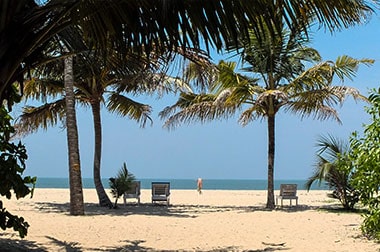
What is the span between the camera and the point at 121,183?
→ 16.0 metres

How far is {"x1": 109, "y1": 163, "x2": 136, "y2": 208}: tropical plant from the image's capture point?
15992mm

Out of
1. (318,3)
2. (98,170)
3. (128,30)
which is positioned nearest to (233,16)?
(318,3)

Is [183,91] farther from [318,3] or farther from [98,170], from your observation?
[318,3]

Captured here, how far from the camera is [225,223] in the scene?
37.9 ft

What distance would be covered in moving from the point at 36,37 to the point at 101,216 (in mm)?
8833

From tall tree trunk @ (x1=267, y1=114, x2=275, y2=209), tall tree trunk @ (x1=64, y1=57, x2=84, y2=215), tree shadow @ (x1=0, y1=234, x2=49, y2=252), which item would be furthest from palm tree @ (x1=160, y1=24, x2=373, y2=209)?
tree shadow @ (x1=0, y1=234, x2=49, y2=252)

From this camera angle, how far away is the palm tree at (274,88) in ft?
49.6

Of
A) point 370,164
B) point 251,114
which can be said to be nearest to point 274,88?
point 251,114

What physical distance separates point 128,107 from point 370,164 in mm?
11469

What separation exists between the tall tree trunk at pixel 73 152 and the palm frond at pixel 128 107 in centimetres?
388

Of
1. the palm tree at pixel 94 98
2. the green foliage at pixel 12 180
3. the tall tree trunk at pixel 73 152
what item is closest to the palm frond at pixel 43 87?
the palm tree at pixel 94 98

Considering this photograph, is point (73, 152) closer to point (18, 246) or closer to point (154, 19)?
point (18, 246)

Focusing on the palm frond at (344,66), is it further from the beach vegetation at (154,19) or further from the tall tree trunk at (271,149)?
the beach vegetation at (154,19)

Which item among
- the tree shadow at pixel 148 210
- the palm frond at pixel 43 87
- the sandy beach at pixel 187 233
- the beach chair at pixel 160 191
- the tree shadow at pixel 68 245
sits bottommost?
the tree shadow at pixel 68 245
